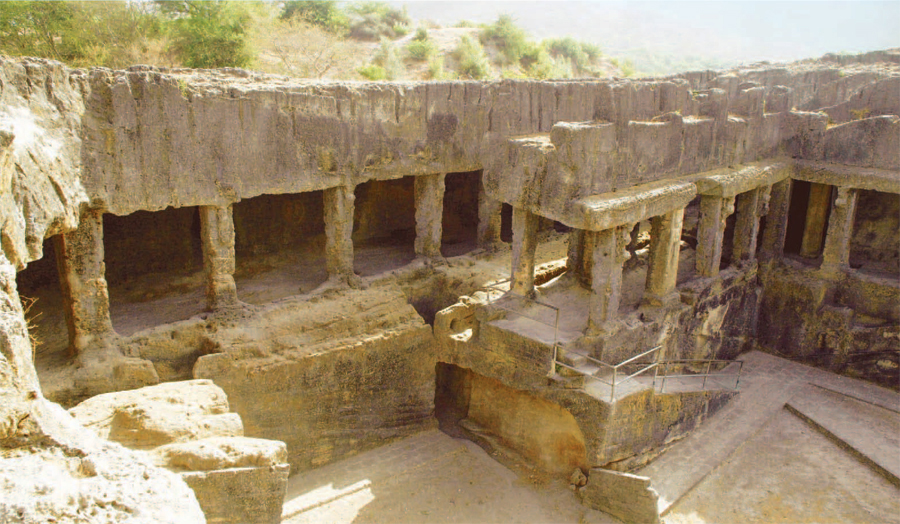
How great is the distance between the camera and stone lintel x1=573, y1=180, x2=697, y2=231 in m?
8.59

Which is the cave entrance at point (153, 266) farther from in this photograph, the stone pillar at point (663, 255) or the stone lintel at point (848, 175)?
the stone lintel at point (848, 175)

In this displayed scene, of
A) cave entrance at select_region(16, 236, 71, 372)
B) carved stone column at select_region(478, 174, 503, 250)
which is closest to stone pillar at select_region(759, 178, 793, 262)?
carved stone column at select_region(478, 174, 503, 250)

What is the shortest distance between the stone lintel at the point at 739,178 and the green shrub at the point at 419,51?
39.6 ft

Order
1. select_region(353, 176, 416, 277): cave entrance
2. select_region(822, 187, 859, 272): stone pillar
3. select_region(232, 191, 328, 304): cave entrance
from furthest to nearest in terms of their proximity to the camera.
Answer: select_region(353, 176, 416, 277): cave entrance
select_region(822, 187, 859, 272): stone pillar
select_region(232, 191, 328, 304): cave entrance

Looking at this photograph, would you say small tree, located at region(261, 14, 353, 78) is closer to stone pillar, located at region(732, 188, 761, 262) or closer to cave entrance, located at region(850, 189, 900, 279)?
stone pillar, located at region(732, 188, 761, 262)

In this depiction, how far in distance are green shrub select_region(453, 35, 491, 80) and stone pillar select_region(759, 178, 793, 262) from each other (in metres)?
10.7

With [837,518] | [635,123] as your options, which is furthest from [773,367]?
[635,123]

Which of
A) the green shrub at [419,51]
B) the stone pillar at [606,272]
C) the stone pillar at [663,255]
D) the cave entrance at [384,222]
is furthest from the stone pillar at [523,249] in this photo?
the green shrub at [419,51]

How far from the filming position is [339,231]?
10625 millimetres

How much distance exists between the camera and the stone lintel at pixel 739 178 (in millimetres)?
10633

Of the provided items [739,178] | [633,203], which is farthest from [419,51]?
[633,203]

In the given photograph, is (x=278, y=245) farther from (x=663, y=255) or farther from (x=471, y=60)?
(x=471, y=60)

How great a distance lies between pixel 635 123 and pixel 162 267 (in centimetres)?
759

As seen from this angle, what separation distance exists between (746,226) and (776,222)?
3.67 ft
